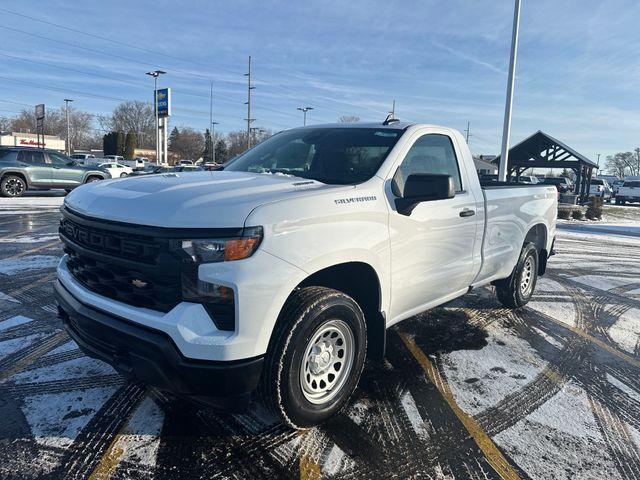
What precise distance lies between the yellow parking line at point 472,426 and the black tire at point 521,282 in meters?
1.77

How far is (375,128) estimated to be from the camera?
4.00 metres

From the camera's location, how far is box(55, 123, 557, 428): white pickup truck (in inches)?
93.8

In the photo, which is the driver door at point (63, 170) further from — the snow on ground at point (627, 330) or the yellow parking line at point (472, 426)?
the snow on ground at point (627, 330)

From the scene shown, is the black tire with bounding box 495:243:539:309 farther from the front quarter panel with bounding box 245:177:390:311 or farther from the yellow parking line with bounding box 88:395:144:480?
the yellow parking line with bounding box 88:395:144:480

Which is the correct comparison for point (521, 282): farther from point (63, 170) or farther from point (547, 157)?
point (547, 157)

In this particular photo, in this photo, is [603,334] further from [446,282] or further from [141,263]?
[141,263]

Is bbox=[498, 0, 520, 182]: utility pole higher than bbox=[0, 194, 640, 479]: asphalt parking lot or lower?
higher

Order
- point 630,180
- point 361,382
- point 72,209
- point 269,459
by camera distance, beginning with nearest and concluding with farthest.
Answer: point 269,459 < point 72,209 < point 361,382 < point 630,180

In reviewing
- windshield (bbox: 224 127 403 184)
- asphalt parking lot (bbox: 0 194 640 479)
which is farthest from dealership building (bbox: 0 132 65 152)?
→ asphalt parking lot (bbox: 0 194 640 479)

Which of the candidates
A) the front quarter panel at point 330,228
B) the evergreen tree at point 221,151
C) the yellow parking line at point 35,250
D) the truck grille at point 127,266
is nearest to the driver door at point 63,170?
the yellow parking line at point 35,250

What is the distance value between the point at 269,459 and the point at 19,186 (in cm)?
1898

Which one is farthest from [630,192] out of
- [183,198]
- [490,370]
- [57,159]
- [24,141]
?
[24,141]

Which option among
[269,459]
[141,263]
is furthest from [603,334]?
[141,263]

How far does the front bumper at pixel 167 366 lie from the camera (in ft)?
7.74
